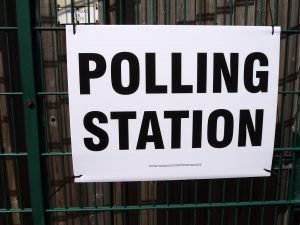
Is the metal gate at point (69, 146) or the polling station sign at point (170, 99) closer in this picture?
the polling station sign at point (170, 99)

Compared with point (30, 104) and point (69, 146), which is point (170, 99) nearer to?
point (30, 104)

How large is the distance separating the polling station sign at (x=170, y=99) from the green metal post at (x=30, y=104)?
204 millimetres

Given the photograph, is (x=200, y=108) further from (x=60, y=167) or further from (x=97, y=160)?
(x=60, y=167)

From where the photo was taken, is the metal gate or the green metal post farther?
the metal gate

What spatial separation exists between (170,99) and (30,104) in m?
0.70

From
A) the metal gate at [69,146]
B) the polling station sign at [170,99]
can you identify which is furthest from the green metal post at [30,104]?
the polling station sign at [170,99]

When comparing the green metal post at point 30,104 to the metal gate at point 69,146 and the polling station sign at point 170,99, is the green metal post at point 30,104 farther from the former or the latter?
the polling station sign at point 170,99

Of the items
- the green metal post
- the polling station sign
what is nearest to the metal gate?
the green metal post

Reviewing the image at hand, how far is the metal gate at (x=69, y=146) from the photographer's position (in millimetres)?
1786

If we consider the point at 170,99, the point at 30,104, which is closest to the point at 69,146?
the point at 30,104

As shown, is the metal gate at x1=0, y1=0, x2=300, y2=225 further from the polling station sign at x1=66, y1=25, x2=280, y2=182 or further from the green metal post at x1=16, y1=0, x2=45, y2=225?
the polling station sign at x1=66, y1=25, x2=280, y2=182

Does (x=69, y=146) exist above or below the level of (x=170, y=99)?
below

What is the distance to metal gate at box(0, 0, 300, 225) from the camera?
5.86 feet

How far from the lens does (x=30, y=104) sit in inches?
64.9
